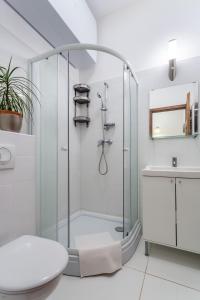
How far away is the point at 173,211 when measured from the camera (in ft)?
4.78

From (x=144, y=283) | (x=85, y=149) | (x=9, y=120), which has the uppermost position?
(x=9, y=120)

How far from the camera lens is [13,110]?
1293 millimetres

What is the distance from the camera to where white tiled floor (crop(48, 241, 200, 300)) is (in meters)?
1.12

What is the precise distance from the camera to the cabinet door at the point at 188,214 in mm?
1380

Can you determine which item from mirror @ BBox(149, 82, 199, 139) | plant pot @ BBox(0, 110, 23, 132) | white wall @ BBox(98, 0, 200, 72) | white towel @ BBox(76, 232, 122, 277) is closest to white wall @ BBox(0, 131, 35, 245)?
plant pot @ BBox(0, 110, 23, 132)

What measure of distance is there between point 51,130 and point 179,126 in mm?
1462

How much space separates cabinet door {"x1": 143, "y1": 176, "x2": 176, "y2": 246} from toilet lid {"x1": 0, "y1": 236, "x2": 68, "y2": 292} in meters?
0.94

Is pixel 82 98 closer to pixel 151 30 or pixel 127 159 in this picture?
pixel 127 159

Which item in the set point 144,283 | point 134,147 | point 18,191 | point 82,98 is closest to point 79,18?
point 82,98

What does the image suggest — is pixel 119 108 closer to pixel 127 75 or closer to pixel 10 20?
pixel 127 75

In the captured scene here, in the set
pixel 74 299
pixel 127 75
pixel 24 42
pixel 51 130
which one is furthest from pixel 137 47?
pixel 74 299

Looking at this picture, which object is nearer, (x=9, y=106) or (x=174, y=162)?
(x=9, y=106)

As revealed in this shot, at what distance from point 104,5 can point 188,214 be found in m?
2.80

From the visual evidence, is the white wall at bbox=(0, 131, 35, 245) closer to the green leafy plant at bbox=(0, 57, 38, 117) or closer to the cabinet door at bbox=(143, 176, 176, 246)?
the green leafy plant at bbox=(0, 57, 38, 117)
